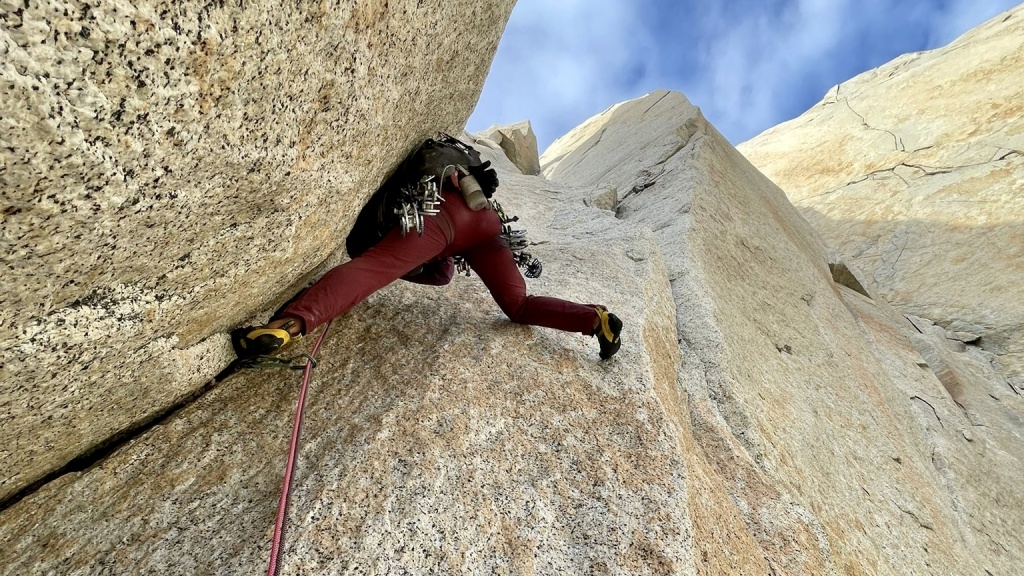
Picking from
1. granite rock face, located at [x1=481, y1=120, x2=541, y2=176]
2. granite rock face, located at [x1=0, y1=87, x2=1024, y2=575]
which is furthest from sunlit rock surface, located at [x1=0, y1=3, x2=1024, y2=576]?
granite rock face, located at [x1=481, y1=120, x2=541, y2=176]

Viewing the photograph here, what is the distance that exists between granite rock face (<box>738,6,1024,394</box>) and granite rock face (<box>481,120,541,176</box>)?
8.08m

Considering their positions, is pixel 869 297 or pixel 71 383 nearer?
pixel 71 383

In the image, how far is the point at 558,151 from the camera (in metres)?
19.8

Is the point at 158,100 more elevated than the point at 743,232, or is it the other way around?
the point at 743,232

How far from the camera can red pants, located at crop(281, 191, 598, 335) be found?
9.25 feet

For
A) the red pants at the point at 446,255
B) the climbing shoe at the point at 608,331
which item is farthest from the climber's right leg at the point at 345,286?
the climbing shoe at the point at 608,331

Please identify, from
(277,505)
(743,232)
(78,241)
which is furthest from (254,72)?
(743,232)

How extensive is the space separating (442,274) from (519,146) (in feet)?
38.2

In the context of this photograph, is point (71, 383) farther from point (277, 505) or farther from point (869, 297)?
point (869, 297)

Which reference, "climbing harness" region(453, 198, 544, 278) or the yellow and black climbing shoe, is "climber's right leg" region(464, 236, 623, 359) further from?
the yellow and black climbing shoe

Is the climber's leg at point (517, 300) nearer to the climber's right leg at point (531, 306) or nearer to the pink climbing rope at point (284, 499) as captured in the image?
the climber's right leg at point (531, 306)

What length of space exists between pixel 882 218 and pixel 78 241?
16.1 metres

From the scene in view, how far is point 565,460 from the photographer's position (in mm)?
2660

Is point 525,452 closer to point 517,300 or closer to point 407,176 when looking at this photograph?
point 517,300
